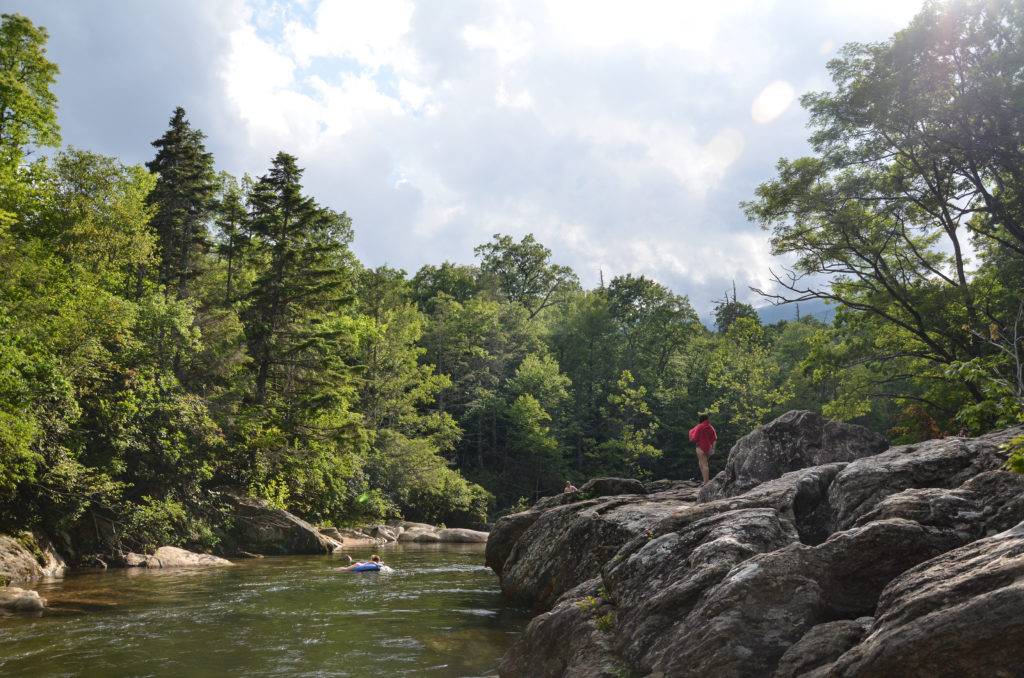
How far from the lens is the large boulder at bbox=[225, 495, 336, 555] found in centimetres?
2406

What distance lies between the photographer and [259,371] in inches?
1080

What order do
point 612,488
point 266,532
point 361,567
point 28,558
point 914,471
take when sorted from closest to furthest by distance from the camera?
point 914,471 → point 612,488 → point 28,558 → point 361,567 → point 266,532

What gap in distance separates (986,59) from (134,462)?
28.9 metres

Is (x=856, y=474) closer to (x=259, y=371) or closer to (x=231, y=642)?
(x=231, y=642)

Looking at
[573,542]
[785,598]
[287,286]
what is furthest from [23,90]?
[785,598]

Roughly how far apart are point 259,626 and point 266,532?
14366 mm

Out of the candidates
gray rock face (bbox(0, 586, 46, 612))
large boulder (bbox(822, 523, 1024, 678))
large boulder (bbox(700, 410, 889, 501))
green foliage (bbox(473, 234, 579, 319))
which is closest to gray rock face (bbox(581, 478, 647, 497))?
large boulder (bbox(700, 410, 889, 501))

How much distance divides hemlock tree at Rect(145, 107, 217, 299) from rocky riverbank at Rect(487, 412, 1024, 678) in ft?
95.2

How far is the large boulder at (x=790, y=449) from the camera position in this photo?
458 inches

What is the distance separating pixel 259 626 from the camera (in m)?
11.2

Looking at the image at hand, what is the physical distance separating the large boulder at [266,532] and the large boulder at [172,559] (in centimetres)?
205

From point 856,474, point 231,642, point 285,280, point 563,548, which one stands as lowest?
point 231,642

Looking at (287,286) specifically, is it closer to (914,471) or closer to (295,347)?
(295,347)

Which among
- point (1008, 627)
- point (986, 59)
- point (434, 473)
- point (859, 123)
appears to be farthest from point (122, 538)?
point (986, 59)
